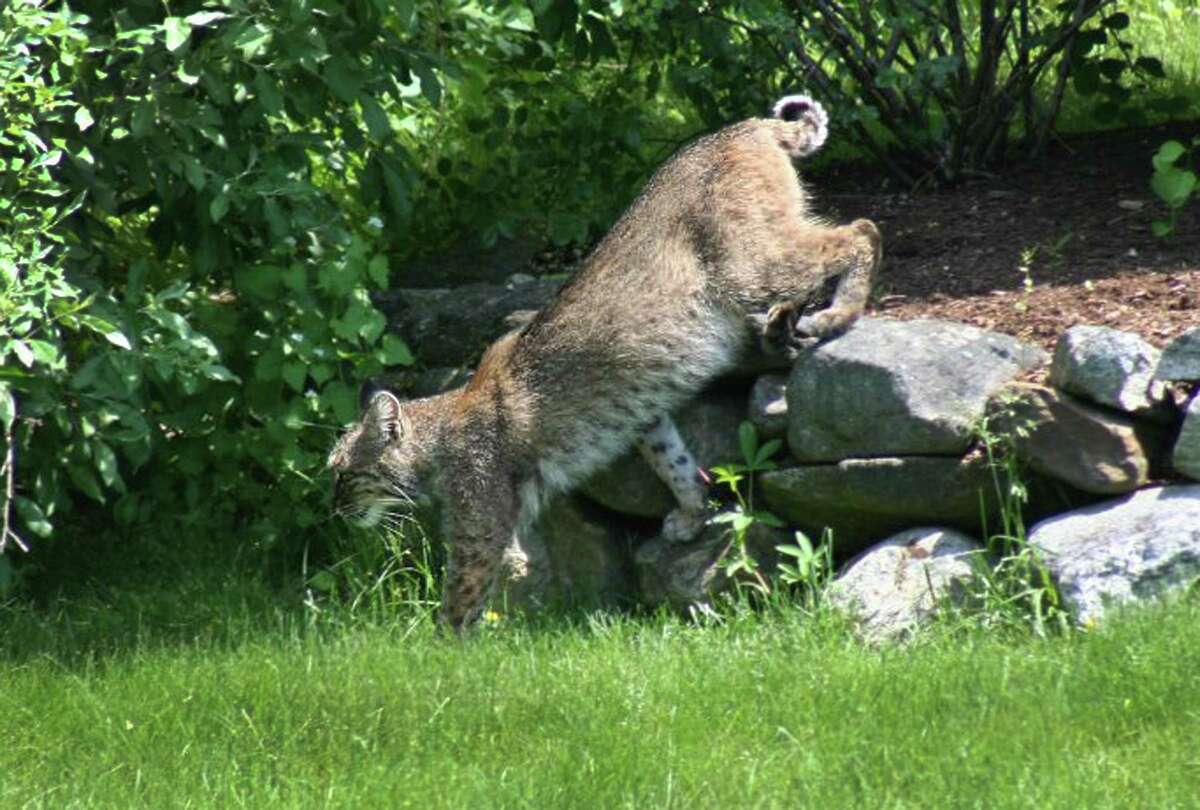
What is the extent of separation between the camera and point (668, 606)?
21.4 ft

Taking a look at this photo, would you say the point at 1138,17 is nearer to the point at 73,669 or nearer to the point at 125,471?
the point at 125,471

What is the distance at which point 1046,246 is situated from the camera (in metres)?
7.23

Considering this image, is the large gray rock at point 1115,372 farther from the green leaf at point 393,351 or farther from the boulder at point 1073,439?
the green leaf at point 393,351

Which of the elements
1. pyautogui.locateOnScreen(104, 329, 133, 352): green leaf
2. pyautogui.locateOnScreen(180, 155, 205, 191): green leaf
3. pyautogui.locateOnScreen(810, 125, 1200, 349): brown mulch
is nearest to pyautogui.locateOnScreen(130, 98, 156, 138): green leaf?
pyautogui.locateOnScreen(180, 155, 205, 191): green leaf

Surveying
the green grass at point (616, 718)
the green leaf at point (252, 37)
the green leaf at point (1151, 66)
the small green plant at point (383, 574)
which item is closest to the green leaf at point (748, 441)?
the green grass at point (616, 718)

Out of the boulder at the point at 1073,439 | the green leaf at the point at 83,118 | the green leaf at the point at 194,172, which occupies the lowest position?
the boulder at the point at 1073,439

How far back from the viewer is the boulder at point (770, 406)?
648 cm

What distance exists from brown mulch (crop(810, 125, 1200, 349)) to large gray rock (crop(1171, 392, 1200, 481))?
561 millimetres

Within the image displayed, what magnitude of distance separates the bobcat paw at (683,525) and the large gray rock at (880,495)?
310mm

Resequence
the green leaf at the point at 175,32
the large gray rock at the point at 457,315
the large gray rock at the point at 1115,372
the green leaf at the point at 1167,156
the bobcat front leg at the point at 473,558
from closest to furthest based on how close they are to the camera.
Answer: the large gray rock at the point at 1115,372 → the green leaf at the point at 175,32 → the bobcat front leg at the point at 473,558 → the green leaf at the point at 1167,156 → the large gray rock at the point at 457,315

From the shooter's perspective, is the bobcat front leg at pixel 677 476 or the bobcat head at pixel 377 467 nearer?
the bobcat front leg at pixel 677 476

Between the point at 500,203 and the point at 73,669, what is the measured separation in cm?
324

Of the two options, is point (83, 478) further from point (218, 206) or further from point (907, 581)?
point (907, 581)

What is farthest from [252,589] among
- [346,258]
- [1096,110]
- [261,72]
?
[1096,110]
